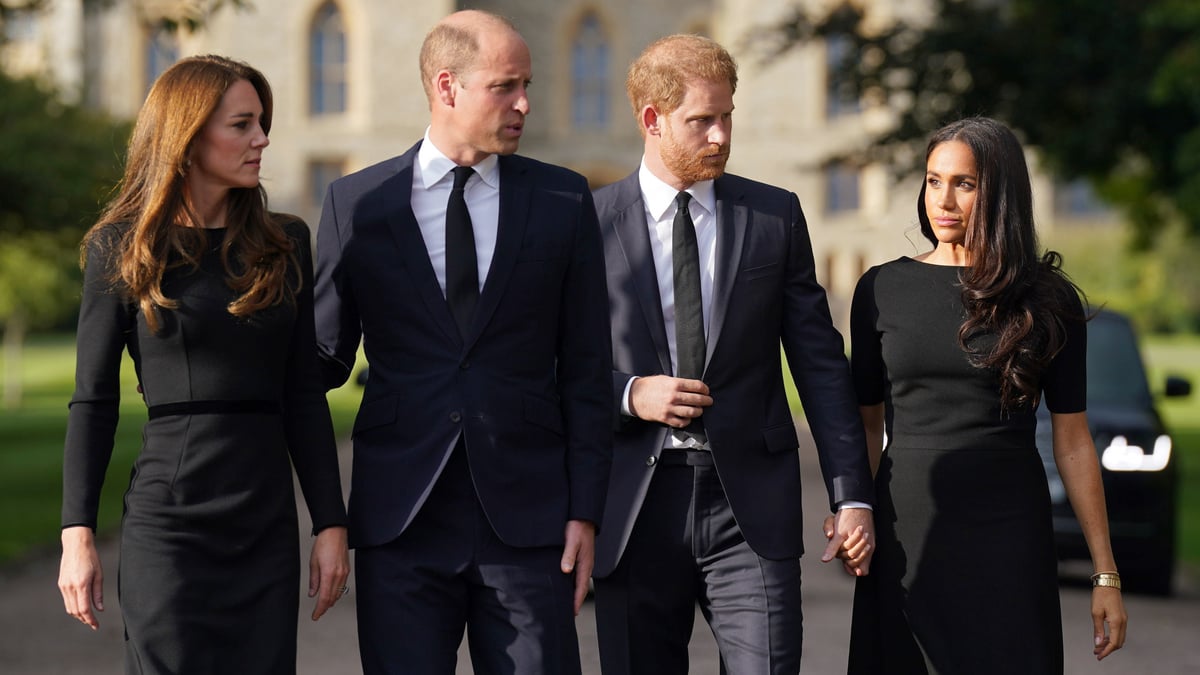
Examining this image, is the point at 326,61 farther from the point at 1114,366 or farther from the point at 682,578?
the point at 682,578

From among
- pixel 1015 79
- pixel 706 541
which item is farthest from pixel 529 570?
pixel 1015 79

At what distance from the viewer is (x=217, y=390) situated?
4449mm

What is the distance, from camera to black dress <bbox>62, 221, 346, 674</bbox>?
14.4ft

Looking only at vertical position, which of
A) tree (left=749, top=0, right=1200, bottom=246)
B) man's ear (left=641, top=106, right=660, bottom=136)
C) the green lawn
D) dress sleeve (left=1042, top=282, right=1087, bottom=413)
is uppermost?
tree (left=749, top=0, right=1200, bottom=246)

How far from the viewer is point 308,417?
467cm

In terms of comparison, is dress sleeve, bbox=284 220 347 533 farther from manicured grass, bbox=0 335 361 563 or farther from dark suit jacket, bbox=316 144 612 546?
manicured grass, bbox=0 335 361 563

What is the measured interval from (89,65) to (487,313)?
183ft

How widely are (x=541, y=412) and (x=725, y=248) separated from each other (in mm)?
841

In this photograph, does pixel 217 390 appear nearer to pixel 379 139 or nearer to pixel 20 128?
pixel 20 128

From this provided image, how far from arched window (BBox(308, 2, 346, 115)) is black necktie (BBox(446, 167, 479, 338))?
5536cm

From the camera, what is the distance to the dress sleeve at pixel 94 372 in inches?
174

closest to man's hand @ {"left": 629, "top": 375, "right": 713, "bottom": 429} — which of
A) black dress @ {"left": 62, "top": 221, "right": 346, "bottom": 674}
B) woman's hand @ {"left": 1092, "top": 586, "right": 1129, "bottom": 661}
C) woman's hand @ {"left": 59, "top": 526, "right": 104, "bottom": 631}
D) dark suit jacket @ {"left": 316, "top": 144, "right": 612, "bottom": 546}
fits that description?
dark suit jacket @ {"left": 316, "top": 144, "right": 612, "bottom": 546}

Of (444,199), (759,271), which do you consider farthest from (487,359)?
(759,271)

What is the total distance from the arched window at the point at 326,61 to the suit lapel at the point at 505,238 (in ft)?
181
